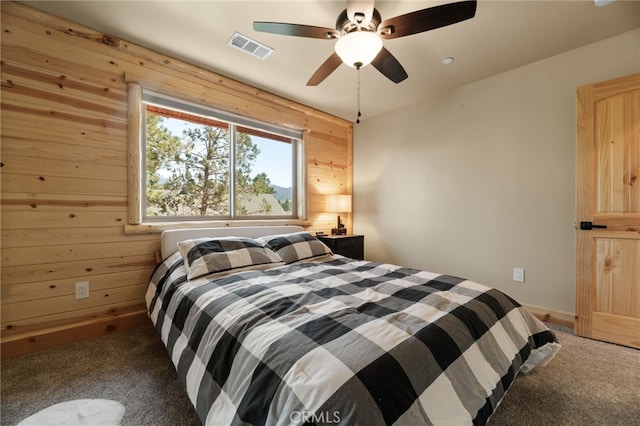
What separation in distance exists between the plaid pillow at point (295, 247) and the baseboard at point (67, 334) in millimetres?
1298

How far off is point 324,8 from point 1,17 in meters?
2.25

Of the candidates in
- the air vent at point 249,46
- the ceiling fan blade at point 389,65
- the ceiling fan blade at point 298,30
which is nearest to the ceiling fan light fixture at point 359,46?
the ceiling fan blade at point 298,30

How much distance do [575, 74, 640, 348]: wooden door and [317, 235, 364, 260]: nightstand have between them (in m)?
2.17

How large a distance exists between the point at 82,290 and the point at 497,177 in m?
3.99

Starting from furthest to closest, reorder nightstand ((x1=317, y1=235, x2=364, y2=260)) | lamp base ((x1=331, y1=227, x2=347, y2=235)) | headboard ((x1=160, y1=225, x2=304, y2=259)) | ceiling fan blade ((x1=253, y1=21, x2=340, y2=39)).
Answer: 1. lamp base ((x1=331, y1=227, x2=347, y2=235))
2. nightstand ((x1=317, y1=235, x2=364, y2=260))
3. headboard ((x1=160, y1=225, x2=304, y2=259))
4. ceiling fan blade ((x1=253, y1=21, x2=340, y2=39))

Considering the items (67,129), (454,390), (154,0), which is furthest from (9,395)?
(154,0)

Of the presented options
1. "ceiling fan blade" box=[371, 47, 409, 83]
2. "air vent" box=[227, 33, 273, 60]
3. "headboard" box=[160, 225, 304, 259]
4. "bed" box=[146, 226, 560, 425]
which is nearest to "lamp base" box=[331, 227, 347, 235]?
"headboard" box=[160, 225, 304, 259]

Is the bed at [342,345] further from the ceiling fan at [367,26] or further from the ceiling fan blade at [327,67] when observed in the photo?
the ceiling fan blade at [327,67]

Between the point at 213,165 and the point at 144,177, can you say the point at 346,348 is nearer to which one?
the point at 144,177

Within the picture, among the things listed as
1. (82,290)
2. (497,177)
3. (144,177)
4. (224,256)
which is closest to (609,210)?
(497,177)

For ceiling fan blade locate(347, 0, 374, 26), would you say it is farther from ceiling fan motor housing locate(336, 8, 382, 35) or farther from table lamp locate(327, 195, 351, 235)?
table lamp locate(327, 195, 351, 235)

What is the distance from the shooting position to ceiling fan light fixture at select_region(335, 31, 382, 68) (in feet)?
5.12

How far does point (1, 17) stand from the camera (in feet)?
5.99

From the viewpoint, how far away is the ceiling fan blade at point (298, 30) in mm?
1646
